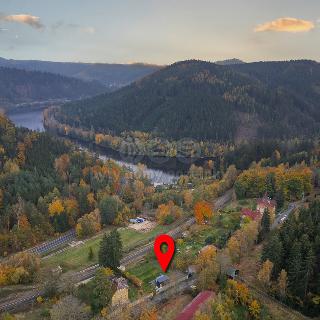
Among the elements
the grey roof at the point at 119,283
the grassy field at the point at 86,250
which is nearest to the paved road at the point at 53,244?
the grassy field at the point at 86,250

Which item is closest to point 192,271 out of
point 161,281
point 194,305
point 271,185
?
point 161,281

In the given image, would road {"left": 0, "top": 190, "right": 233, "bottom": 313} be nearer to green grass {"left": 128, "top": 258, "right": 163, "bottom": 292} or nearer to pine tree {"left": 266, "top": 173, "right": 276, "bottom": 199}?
green grass {"left": 128, "top": 258, "right": 163, "bottom": 292}

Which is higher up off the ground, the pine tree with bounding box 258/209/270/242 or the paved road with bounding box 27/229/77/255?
the pine tree with bounding box 258/209/270/242

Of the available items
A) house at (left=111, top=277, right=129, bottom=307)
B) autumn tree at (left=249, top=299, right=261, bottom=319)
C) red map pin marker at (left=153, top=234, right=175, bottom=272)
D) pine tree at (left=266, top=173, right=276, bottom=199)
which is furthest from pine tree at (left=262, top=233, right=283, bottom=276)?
pine tree at (left=266, top=173, right=276, bottom=199)

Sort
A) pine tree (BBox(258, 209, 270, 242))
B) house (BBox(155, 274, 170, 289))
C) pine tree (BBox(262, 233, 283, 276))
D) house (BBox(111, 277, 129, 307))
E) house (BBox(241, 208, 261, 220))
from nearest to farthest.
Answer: house (BBox(111, 277, 129, 307)) → pine tree (BBox(262, 233, 283, 276)) → house (BBox(155, 274, 170, 289)) → pine tree (BBox(258, 209, 270, 242)) → house (BBox(241, 208, 261, 220))

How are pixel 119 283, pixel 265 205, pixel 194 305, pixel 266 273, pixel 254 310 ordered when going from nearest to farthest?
pixel 254 310, pixel 194 305, pixel 119 283, pixel 266 273, pixel 265 205

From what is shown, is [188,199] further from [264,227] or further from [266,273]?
[266,273]

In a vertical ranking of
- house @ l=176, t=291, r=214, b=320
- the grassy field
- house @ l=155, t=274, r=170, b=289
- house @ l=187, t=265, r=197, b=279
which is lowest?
the grassy field
